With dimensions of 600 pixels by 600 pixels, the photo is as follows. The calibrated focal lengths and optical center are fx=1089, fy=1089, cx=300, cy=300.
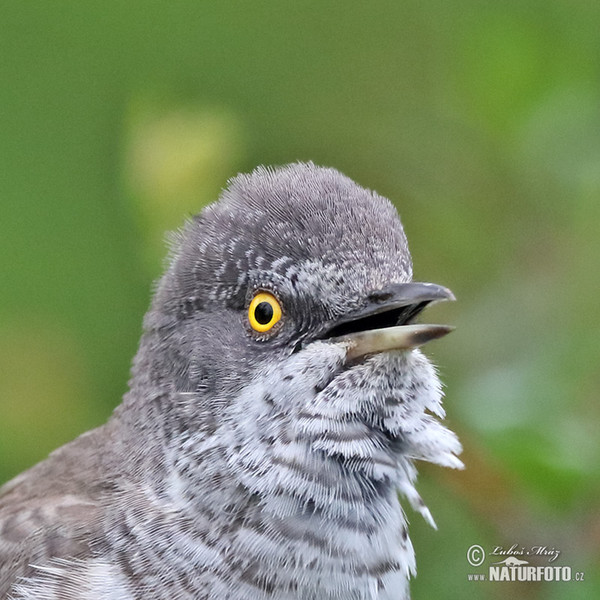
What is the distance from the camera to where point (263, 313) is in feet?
12.1

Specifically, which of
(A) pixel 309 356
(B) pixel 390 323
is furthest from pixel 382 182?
(A) pixel 309 356

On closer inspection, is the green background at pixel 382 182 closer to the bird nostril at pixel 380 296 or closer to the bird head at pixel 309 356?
the bird head at pixel 309 356

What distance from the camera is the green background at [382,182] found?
4.03 metres

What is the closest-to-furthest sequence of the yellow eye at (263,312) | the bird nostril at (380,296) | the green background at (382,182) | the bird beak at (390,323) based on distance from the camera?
the bird beak at (390,323), the bird nostril at (380,296), the yellow eye at (263,312), the green background at (382,182)

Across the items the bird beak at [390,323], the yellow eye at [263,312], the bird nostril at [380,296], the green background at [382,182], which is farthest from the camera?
the green background at [382,182]

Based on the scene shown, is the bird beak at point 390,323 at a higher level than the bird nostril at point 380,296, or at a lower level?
lower

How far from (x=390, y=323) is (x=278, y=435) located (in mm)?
527

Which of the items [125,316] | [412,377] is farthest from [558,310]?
[125,316]

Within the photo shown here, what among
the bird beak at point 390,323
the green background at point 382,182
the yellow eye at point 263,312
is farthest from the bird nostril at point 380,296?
the green background at point 382,182

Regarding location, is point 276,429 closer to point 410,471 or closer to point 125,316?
point 410,471

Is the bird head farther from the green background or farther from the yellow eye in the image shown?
the green background

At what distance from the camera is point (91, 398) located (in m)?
5.39

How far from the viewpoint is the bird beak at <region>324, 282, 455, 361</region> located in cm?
338

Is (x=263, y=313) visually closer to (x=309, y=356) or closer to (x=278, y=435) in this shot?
(x=309, y=356)
